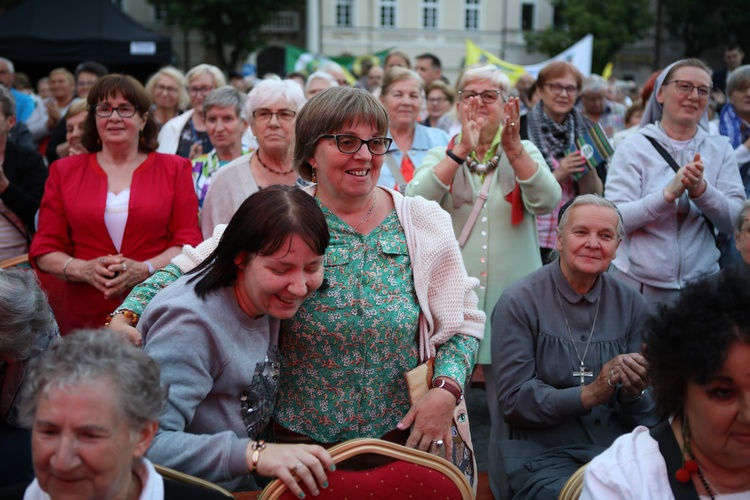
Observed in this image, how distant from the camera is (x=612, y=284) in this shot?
144 inches

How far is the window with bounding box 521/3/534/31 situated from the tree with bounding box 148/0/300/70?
1767cm

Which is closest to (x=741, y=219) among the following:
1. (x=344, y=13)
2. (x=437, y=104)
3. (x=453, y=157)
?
(x=453, y=157)

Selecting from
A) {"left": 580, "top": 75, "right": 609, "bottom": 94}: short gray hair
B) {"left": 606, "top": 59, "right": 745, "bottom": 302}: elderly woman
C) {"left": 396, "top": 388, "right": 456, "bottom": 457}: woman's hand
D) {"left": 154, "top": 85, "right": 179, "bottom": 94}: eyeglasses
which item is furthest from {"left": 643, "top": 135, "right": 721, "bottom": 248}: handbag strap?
{"left": 154, "top": 85, "right": 179, "bottom": 94}: eyeglasses

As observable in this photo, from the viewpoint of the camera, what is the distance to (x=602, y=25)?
142ft

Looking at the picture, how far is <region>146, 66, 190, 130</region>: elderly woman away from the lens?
315 inches

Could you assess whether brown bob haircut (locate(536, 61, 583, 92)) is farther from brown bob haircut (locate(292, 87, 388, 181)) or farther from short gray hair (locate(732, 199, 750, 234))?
brown bob haircut (locate(292, 87, 388, 181))

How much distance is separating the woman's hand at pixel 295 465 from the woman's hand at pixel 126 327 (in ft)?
1.98

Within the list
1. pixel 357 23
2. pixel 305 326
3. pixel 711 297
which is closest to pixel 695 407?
pixel 711 297

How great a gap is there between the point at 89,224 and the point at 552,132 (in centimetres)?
318

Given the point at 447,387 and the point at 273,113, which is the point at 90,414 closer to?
the point at 447,387

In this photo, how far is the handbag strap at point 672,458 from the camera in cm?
214

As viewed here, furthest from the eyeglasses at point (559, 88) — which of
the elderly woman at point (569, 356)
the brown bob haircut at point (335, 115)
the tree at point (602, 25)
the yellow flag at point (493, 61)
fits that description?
the tree at point (602, 25)

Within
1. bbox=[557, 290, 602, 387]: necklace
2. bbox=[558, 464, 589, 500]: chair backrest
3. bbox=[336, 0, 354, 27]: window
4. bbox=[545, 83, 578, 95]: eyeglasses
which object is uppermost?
bbox=[336, 0, 354, 27]: window

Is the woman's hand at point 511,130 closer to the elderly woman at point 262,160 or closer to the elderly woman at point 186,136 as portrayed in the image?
the elderly woman at point 262,160
